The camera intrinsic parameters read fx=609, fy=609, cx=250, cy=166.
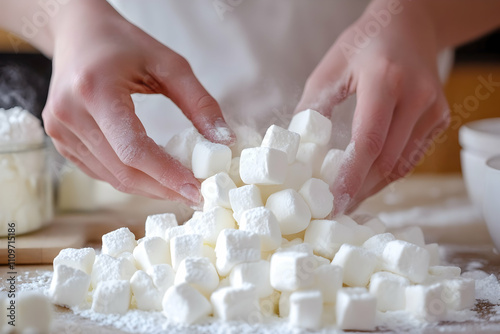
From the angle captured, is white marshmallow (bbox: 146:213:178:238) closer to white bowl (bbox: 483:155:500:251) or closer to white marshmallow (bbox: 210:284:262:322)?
white marshmallow (bbox: 210:284:262:322)

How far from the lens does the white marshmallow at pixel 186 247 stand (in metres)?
0.98

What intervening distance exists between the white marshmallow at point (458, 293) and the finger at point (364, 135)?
0.23 meters

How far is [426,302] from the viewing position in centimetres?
91

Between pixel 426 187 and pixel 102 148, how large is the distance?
120cm

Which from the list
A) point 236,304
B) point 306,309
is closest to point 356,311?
point 306,309

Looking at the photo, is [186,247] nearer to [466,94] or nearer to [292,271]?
[292,271]

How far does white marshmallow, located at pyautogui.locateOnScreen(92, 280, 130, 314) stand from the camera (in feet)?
3.05

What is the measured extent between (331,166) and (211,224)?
0.26 meters

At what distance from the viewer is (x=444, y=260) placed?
1.29m

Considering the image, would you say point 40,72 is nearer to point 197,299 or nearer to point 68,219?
point 68,219

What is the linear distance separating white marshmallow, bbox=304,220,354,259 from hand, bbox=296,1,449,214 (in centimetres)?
6

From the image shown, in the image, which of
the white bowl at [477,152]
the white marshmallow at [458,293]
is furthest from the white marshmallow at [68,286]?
the white bowl at [477,152]

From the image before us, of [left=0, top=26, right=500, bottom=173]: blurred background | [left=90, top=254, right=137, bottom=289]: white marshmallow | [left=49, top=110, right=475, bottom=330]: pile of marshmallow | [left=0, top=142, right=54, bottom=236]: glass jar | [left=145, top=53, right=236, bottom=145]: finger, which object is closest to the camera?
[left=49, top=110, right=475, bottom=330]: pile of marshmallow

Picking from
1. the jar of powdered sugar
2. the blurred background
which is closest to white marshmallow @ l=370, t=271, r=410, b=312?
the jar of powdered sugar
